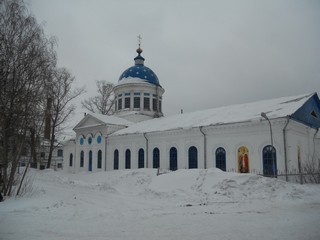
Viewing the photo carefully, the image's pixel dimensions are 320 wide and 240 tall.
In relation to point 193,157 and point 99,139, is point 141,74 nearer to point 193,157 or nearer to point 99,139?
Answer: point 99,139

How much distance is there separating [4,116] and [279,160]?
1509 centimetres

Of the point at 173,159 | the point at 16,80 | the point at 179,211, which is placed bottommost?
the point at 179,211

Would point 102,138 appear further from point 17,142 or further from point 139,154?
point 17,142

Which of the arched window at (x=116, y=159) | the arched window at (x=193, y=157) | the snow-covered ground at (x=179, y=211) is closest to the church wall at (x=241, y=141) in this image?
the arched window at (x=193, y=157)

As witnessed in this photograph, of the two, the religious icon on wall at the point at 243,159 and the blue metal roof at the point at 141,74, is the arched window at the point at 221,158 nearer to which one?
the religious icon on wall at the point at 243,159

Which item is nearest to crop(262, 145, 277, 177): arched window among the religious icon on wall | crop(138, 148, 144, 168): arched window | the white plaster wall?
the religious icon on wall

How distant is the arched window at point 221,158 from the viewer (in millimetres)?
20672

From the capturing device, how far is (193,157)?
883 inches

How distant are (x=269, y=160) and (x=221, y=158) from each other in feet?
11.1

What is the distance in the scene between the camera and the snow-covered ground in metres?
6.94

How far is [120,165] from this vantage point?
27516mm

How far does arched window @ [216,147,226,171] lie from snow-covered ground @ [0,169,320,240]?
5.27m

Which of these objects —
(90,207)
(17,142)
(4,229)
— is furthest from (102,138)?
(4,229)

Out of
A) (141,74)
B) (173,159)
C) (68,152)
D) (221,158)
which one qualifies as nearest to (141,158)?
(173,159)
